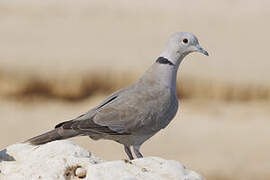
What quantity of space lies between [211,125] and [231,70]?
4.04ft

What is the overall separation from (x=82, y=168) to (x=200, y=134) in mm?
6940

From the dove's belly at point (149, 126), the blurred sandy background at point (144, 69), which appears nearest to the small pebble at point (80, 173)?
the dove's belly at point (149, 126)

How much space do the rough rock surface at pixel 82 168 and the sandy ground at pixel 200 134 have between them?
5817 millimetres

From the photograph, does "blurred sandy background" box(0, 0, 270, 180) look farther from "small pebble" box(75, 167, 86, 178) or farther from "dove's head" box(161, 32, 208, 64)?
"small pebble" box(75, 167, 86, 178)

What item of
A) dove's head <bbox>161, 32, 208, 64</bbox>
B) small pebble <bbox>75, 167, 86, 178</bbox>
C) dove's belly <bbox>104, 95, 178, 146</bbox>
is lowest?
dove's belly <bbox>104, 95, 178, 146</bbox>

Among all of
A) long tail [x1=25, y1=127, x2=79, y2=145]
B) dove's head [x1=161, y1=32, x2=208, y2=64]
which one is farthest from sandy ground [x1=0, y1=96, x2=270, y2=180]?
long tail [x1=25, y1=127, x2=79, y2=145]

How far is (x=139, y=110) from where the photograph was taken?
592 centimetres

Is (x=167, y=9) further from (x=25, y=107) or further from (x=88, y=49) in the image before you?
(x=25, y=107)

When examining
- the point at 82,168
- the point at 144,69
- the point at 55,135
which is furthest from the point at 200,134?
the point at 82,168

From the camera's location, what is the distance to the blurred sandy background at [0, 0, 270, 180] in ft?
35.0

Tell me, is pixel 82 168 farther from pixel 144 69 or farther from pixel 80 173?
pixel 144 69

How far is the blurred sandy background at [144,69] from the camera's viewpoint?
35.0 feet

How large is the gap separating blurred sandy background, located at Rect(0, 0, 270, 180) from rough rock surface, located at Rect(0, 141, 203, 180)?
580 cm

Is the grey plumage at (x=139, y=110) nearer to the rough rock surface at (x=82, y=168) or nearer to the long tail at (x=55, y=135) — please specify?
the long tail at (x=55, y=135)
